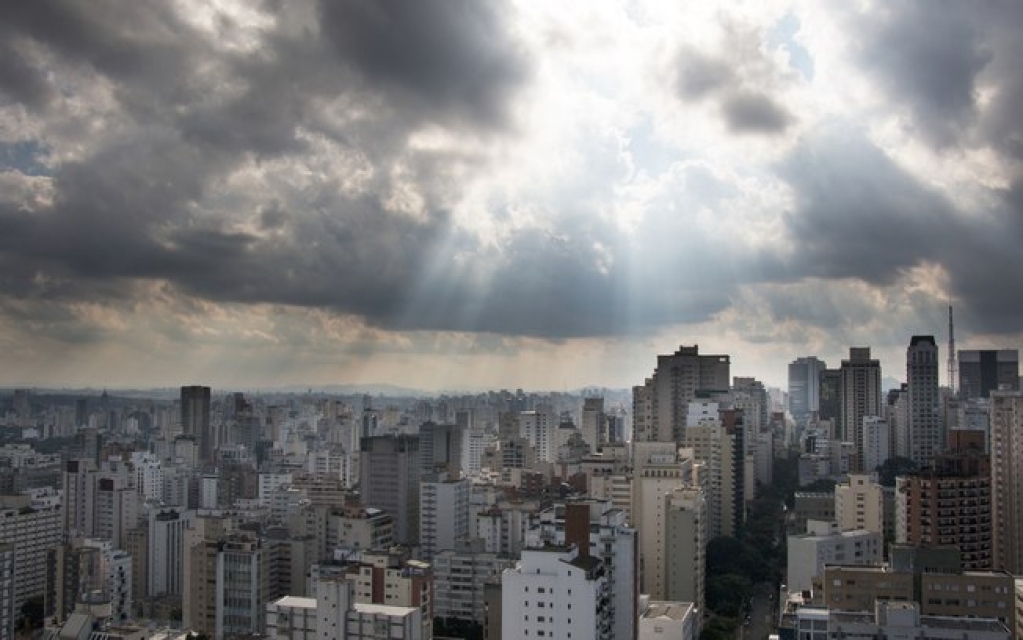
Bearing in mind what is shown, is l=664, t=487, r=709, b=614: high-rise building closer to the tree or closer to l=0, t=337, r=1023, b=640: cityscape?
l=0, t=337, r=1023, b=640: cityscape

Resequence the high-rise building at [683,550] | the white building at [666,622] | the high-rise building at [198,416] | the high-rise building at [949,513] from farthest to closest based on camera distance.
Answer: the high-rise building at [198,416], the high-rise building at [683,550], the high-rise building at [949,513], the white building at [666,622]

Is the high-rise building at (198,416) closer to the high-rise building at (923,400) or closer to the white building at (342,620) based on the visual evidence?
the high-rise building at (923,400)

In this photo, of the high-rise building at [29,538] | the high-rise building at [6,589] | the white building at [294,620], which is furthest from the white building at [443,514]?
the white building at [294,620]

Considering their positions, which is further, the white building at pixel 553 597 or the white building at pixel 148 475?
the white building at pixel 148 475

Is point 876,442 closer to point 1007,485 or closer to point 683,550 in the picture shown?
point 1007,485

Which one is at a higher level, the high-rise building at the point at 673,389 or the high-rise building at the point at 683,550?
the high-rise building at the point at 673,389

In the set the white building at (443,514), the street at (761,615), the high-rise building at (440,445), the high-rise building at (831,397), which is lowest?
the street at (761,615)

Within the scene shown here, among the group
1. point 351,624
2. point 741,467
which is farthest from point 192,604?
point 741,467
